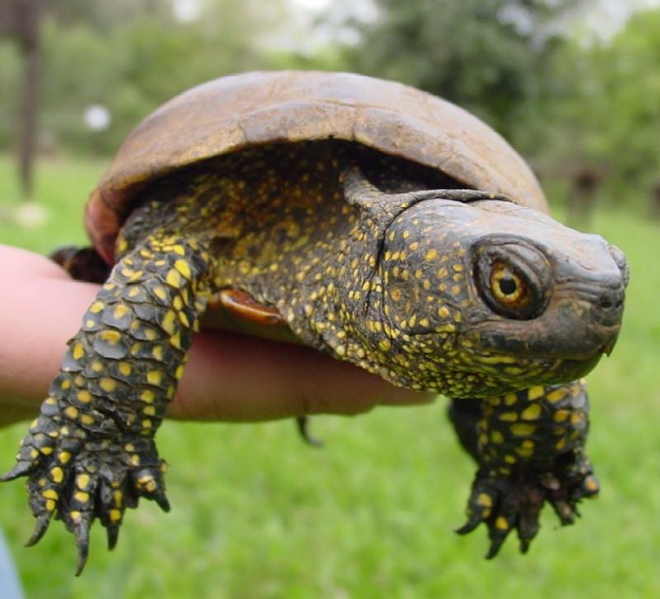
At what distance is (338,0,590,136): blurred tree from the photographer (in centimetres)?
1345

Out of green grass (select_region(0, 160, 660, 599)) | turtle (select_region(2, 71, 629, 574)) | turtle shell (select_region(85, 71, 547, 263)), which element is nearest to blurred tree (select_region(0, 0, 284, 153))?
green grass (select_region(0, 160, 660, 599))

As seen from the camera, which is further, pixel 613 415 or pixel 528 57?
pixel 528 57

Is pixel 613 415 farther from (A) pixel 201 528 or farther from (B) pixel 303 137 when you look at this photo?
(B) pixel 303 137

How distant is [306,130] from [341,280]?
332 mm

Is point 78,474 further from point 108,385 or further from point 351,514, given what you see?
point 351,514

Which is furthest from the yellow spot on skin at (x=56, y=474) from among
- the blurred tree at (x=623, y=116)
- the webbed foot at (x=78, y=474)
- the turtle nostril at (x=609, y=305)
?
the blurred tree at (x=623, y=116)

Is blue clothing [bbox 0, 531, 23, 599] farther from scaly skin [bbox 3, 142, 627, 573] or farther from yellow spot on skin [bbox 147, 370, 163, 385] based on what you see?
yellow spot on skin [bbox 147, 370, 163, 385]

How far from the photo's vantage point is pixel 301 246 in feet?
5.08

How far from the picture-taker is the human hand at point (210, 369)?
1643 millimetres

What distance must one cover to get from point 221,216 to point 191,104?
0.33m

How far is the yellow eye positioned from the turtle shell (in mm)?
471

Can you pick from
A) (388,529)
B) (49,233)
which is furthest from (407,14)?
(388,529)

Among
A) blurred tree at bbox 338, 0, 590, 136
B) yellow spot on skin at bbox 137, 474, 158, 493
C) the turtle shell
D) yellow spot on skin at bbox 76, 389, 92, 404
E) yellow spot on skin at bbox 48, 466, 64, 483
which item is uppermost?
blurred tree at bbox 338, 0, 590, 136

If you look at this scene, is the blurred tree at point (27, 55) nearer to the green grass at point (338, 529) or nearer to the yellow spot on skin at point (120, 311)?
the green grass at point (338, 529)
